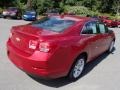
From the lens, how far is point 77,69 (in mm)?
6598

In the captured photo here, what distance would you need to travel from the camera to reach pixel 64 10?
45000 mm

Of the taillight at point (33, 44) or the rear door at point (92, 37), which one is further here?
the rear door at point (92, 37)

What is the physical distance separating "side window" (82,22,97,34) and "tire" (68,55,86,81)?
0.71 meters

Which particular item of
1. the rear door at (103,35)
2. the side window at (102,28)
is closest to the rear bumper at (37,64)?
the rear door at (103,35)

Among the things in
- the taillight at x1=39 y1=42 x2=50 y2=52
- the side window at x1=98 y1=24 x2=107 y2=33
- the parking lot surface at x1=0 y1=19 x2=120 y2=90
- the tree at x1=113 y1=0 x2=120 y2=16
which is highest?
the taillight at x1=39 y1=42 x2=50 y2=52

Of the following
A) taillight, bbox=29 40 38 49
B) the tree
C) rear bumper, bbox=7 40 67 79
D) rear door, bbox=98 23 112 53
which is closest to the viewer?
rear bumper, bbox=7 40 67 79

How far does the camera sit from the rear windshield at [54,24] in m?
6.41

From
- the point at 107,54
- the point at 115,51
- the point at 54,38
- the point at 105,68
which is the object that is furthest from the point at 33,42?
the point at 115,51

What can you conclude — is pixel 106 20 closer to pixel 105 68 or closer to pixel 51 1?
pixel 51 1

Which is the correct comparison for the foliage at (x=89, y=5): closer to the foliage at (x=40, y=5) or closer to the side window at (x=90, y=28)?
the foliage at (x=40, y=5)

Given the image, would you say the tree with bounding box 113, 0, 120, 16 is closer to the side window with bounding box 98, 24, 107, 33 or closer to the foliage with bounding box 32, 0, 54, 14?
the foliage with bounding box 32, 0, 54, 14

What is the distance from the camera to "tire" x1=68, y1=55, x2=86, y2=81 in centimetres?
629

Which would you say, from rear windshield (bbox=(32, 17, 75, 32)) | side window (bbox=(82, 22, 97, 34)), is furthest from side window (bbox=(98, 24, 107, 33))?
rear windshield (bbox=(32, 17, 75, 32))

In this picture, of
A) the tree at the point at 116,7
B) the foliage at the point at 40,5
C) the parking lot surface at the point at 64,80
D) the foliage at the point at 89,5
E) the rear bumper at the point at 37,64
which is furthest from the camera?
the tree at the point at 116,7
